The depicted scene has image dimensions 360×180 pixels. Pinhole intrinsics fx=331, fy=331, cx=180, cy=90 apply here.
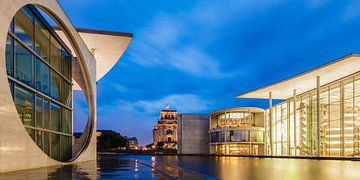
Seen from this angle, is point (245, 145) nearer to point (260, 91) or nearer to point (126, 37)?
point (260, 91)

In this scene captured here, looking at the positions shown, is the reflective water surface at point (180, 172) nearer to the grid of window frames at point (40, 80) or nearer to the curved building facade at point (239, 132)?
the grid of window frames at point (40, 80)

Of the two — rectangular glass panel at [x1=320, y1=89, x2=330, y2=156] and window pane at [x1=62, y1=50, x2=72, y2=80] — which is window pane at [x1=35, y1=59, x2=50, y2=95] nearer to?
window pane at [x1=62, y1=50, x2=72, y2=80]

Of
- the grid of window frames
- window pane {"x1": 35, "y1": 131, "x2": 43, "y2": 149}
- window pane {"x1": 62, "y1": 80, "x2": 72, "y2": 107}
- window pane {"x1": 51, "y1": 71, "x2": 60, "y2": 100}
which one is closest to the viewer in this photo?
the grid of window frames

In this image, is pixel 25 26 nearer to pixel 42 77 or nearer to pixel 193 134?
pixel 42 77

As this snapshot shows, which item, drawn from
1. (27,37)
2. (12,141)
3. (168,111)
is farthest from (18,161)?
(168,111)

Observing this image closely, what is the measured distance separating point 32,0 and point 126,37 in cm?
1365

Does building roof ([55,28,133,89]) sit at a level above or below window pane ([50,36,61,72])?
above

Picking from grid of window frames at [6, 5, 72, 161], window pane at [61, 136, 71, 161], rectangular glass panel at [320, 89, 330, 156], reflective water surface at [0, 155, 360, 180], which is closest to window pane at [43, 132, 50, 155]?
grid of window frames at [6, 5, 72, 161]

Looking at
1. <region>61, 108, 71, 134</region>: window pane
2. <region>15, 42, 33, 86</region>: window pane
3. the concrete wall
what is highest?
<region>15, 42, 33, 86</region>: window pane

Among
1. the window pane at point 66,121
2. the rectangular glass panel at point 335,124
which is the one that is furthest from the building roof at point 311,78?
the window pane at point 66,121

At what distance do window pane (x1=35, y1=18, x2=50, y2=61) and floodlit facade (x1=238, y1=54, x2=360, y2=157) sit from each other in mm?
26921

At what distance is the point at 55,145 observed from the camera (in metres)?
19.6

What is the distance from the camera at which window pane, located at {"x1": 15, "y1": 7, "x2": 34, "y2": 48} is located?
14.7 metres

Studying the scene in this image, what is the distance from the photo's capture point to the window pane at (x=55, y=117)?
1942 cm
